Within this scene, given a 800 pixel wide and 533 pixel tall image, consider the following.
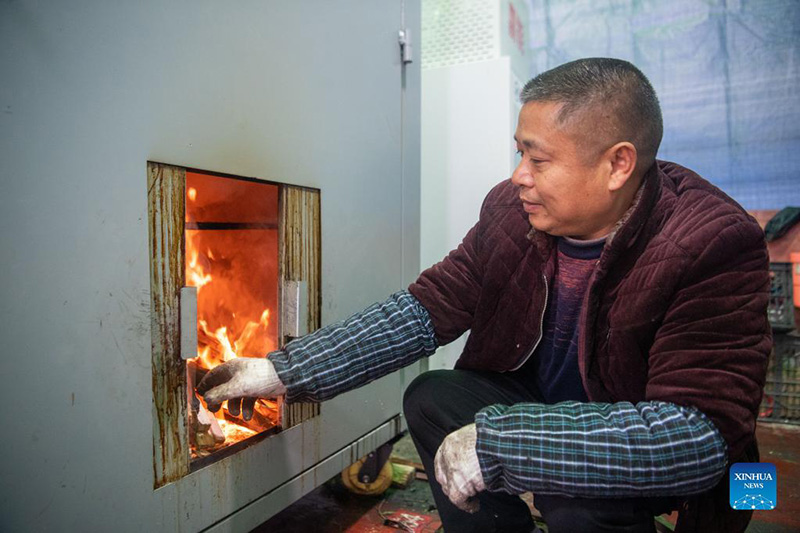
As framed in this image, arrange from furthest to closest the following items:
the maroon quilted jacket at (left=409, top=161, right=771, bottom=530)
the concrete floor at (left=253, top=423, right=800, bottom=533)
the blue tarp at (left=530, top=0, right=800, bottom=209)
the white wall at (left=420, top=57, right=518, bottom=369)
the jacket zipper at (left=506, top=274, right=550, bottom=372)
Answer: the blue tarp at (left=530, top=0, right=800, bottom=209), the white wall at (left=420, top=57, right=518, bottom=369), the concrete floor at (left=253, top=423, right=800, bottom=533), the jacket zipper at (left=506, top=274, right=550, bottom=372), the maroon quilted jacket at (left=409, top=161, right=771, bottom=530)

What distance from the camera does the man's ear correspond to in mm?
1013

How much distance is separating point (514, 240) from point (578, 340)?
27 cm

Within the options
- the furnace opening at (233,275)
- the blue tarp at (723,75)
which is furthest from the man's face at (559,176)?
the blue tarp at (723,75)

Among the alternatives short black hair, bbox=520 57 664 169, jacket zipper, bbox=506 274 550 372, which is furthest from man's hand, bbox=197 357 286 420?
short black hair, bbox=520 57 664 169

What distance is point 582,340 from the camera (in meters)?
1.05

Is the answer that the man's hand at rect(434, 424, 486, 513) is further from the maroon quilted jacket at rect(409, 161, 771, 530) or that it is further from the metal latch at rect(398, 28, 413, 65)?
the metal latch at rect(398, 28, 413, 65)

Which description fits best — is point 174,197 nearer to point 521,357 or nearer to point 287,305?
point 287,305

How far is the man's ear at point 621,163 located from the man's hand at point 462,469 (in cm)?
56

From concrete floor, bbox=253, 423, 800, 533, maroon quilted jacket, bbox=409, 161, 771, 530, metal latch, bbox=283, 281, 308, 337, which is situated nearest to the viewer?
maroon quilted jacket, bbox=409, 161, 771, 530

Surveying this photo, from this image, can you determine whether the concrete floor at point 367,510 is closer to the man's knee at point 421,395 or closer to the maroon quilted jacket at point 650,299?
the man's knee at point 421,395

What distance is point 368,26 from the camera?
148 centimetres

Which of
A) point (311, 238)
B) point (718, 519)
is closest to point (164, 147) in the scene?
point (311, 238)

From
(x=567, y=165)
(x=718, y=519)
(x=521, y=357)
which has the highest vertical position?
(x=567, y=165)

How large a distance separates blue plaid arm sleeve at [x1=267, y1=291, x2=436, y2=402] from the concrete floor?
2.10 ft
